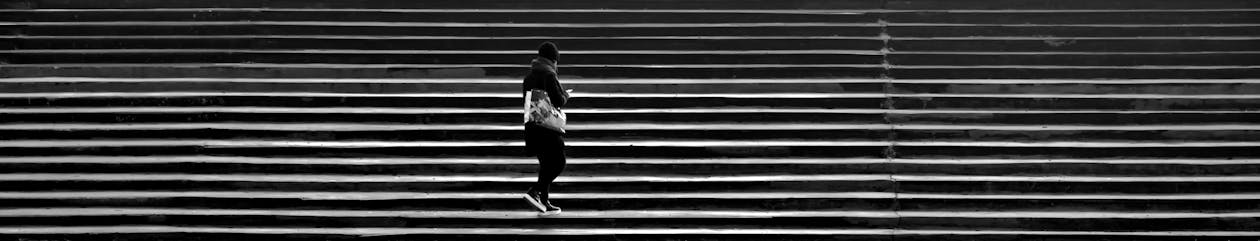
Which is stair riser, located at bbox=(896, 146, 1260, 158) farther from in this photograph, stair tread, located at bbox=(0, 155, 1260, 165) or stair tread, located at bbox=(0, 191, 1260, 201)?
stair tread, located at bbox=(0, 191, 1260, 201)

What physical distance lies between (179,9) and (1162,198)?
6811mm

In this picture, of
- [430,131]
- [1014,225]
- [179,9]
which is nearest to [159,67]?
[179,9]

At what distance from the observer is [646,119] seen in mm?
7391

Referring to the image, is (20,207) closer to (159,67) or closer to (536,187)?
(159,67)

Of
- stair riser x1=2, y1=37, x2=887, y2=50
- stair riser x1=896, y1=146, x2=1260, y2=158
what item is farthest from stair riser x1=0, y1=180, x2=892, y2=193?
stair riser x1=2, y1=37, x2=887, y2=50

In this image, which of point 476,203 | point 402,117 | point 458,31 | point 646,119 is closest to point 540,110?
point 476,203

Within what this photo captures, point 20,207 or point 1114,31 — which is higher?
point 1114,31

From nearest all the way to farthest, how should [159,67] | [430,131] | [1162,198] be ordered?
1. [1162,198]
2. [430,131]
3. [159,67]

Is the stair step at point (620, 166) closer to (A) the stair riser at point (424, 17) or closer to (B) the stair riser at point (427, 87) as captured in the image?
(B) the stair riser at point (427, 87)

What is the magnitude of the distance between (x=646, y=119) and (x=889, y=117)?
160 centimetres

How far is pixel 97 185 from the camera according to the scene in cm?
688

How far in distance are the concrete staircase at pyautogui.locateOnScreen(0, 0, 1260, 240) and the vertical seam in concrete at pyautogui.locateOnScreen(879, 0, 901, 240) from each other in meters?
0.01

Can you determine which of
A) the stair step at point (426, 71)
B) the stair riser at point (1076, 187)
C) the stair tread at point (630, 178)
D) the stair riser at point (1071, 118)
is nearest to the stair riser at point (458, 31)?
the stair step at point (426, 71)

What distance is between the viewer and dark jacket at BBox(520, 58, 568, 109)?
19.8 ft
